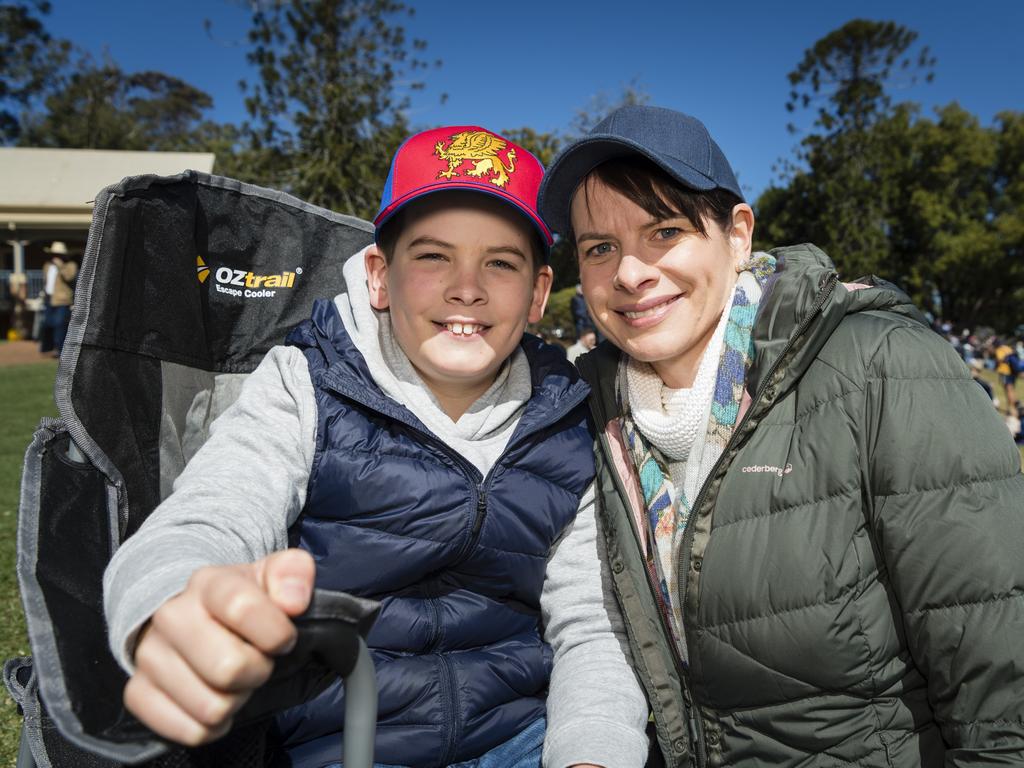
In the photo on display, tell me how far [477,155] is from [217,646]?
59.3 inches

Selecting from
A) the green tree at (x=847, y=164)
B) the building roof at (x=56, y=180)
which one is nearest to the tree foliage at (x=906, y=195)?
the green tree at (x=847, y=164)

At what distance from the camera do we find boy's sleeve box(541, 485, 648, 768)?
1840 mm

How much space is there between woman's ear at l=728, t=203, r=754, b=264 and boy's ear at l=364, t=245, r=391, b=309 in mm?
988

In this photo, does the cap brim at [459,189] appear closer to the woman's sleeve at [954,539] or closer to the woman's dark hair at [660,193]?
A: the woman's dark hair at [660,193]

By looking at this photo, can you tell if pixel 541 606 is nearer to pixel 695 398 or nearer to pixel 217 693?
pixel 695 398

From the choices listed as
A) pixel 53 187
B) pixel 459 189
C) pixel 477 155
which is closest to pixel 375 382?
pixel 459 189

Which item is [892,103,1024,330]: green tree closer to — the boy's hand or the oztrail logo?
the oztrail logo

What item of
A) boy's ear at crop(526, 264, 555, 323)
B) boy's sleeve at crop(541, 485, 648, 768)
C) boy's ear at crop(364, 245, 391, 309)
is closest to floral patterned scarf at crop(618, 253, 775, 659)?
boy's sleeve at crop(541, 485, 648, 768)

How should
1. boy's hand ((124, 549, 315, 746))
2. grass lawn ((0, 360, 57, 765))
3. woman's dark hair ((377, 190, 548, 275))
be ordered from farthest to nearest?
grass lawn ((0, 360, 57, 765)) < woman's dark hair ((377, 190, 548, 275)) < boy's hand ((124, 549, 315, 746))

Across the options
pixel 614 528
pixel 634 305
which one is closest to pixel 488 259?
pixel 634 305

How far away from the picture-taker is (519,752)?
197cm

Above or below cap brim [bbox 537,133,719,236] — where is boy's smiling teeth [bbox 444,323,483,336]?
below

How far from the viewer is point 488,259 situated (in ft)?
6.86

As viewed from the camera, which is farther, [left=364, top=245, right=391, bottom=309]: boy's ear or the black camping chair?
[left=364, top=245, right=391, bottom=309]: boy's ear
